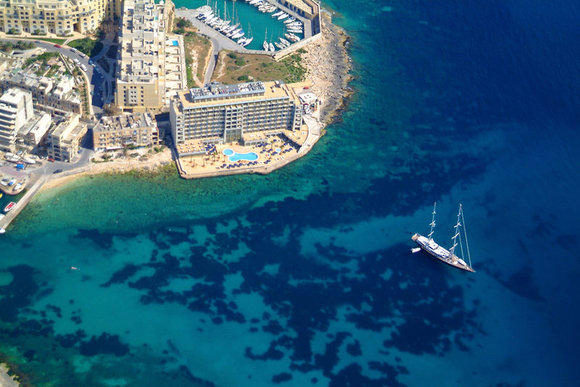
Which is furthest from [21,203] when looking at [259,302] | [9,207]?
[259,302]

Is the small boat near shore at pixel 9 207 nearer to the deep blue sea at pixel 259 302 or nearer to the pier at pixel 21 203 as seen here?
the pier at pixel 21 203

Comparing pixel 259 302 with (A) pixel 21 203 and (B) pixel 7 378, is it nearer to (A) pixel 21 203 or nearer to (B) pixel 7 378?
(B) pixel 7 378

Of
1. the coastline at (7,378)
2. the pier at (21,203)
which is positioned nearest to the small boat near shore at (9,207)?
the pier at (21,203)

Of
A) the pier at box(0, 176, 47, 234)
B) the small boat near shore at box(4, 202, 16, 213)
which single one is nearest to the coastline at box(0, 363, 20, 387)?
the pier at box(0, 176, 47, 234)

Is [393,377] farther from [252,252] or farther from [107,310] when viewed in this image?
[107,310]

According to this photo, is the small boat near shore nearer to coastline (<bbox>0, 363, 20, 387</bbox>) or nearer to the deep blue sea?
the deep blue sea

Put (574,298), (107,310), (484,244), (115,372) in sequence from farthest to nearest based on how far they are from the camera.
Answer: (484,244) < (574,298) < (107,310) < (115,372)

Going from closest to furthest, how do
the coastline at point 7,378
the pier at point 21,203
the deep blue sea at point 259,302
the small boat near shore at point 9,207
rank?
the coastline at point 7,378, the deep blue sea at point 259,302, the pier at point 21,203, the small boat near shore at point 9,207

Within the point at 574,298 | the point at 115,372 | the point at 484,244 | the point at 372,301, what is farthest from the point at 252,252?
the point at 574,298
